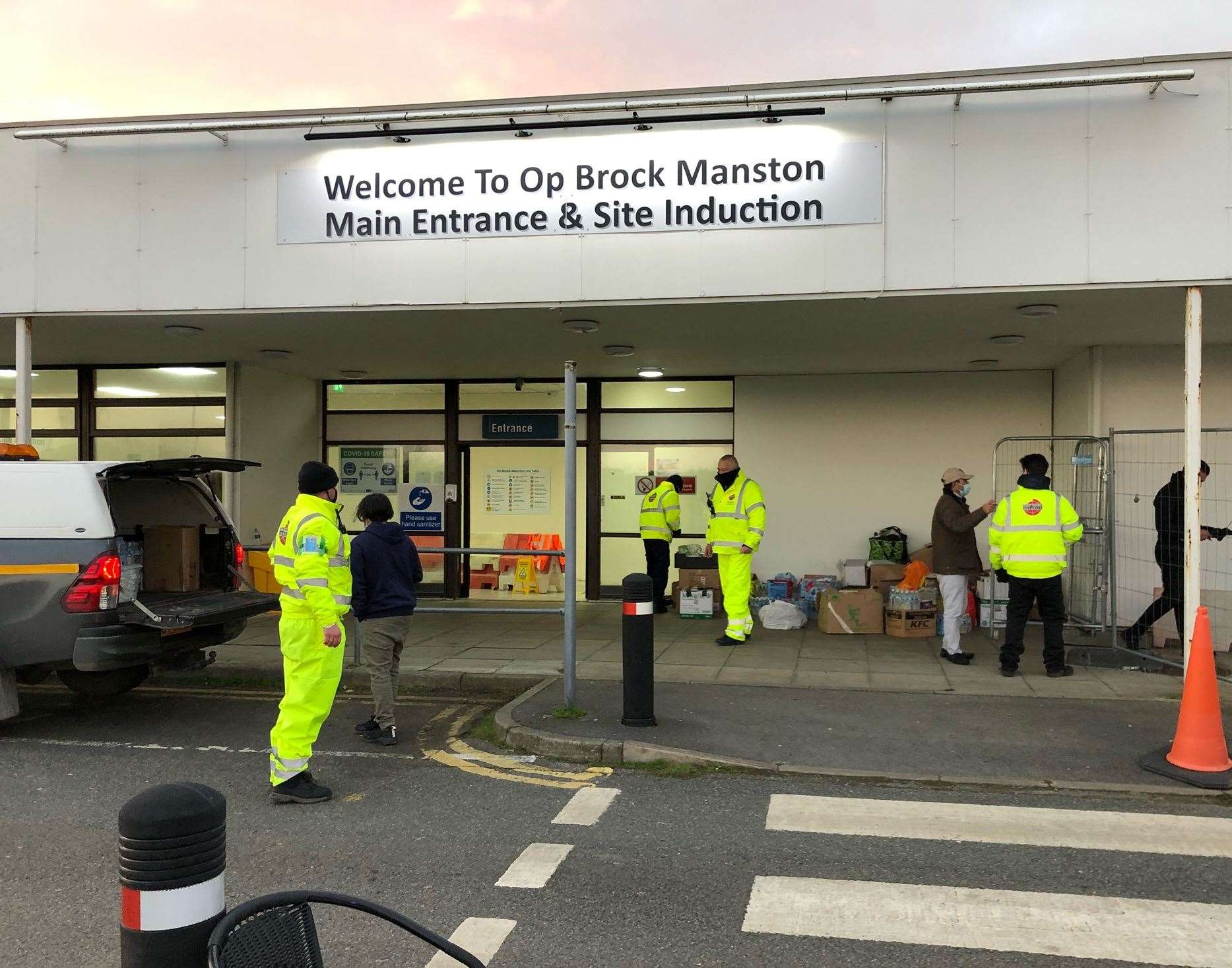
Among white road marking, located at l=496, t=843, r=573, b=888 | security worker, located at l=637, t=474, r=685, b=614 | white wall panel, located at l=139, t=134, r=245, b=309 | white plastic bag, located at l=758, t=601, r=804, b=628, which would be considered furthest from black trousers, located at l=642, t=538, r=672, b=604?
white road marking, located at l=496, t=843, r=573, b=888

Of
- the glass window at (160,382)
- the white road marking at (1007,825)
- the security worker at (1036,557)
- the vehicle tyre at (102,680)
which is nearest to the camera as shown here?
the white road marking at (1007,825)

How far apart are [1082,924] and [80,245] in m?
9.66

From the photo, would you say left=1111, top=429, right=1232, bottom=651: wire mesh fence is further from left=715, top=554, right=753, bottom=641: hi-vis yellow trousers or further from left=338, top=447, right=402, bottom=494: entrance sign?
left=338, top=447, right=402, bottom=494: entrance sign

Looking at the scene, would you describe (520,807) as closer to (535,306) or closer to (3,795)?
(3,795)

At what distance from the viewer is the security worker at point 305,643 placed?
5.38 m

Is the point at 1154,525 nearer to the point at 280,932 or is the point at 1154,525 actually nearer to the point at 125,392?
the point at 280,932

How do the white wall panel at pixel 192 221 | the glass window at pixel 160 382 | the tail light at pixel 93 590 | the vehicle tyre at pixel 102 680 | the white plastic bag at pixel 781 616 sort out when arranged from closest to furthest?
the tail light at pixel 93 590
the vehicle tyre at pixel 102 680
the white wall panel at pixel 192 221
the white plastic bag at pixel 781 616
the glass window at pixel 160 382

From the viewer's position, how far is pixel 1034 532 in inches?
331

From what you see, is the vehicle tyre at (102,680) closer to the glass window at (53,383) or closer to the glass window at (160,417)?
the glass window at (160,417)

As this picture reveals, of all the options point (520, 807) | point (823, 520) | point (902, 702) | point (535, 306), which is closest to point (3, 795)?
point (520, 807)

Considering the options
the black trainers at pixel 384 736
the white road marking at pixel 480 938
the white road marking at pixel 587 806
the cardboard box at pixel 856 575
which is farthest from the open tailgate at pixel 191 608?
the cardboard box at pixel 856 575

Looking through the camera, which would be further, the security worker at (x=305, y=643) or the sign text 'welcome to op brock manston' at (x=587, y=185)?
the sign text 'welcome to op brock manston' at (x=587, y=185)

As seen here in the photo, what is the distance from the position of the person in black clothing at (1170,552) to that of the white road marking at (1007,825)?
14.2 ft

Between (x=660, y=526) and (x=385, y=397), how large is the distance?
15.5ft
